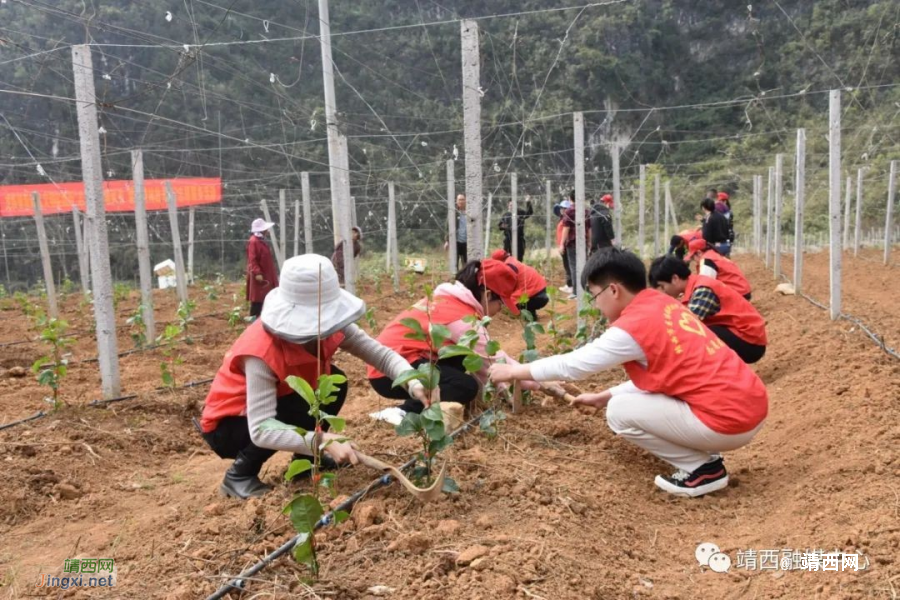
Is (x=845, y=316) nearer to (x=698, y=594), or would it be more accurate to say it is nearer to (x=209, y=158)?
(x=698, y=594)

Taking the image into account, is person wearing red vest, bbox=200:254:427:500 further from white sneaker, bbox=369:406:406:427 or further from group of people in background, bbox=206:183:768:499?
white sneaker, bbox=369:406:406:427

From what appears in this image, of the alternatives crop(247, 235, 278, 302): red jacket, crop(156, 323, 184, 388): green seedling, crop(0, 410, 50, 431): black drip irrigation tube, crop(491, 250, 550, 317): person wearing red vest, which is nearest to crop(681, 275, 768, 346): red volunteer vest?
crop(491, 250, 550, 317): person wearing red vest

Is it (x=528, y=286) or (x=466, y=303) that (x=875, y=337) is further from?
(x=466, y=303)

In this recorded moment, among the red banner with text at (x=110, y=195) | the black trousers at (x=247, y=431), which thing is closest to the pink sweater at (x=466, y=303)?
the black trousers at (x=247, y=431)

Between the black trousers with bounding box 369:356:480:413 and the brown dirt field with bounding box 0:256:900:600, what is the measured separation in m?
0.19

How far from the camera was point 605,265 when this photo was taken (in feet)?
9.96

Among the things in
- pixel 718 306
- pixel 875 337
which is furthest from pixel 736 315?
pixel 875 337

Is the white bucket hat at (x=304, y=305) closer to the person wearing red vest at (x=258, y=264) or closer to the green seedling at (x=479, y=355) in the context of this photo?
the green seedling at (x=479, y=355)

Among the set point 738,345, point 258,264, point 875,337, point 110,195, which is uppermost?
point 110,195

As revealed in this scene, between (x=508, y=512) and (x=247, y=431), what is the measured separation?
109cm

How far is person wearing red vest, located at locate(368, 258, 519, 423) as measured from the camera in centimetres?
381

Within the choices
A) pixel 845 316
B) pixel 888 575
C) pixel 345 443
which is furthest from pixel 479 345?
pixel 845 316

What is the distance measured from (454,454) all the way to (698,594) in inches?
48.7

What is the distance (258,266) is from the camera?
822cm
